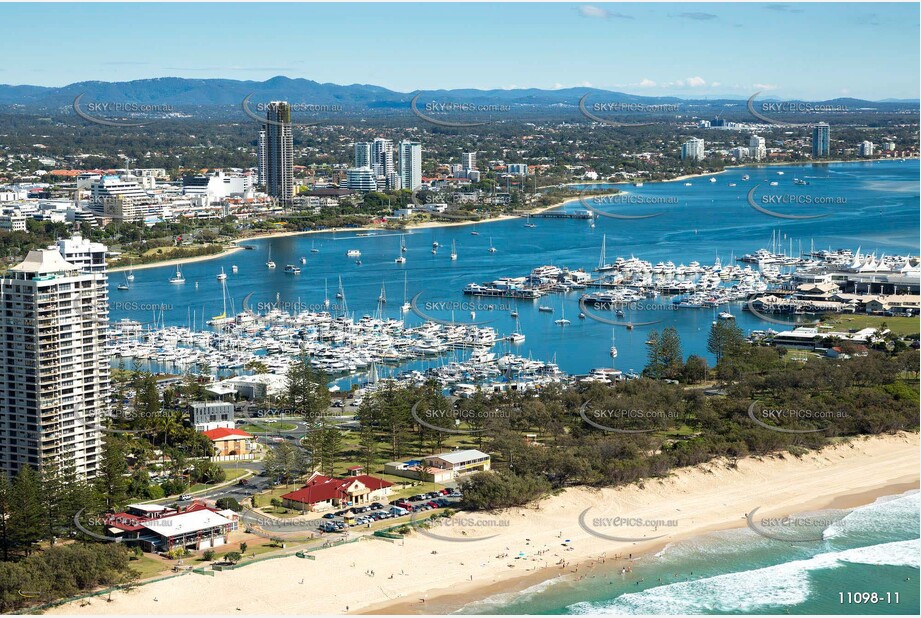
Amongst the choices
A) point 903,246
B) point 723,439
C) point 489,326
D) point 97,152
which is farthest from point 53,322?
point 97,152

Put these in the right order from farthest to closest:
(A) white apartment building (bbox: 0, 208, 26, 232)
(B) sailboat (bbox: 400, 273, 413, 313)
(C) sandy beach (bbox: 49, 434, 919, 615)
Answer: (A) white apartment building (bbox: 0, 208, 26, 232)
(B) sailboat (bbox: 400, 273, 413, 313)
(C) sandy beach (bbox: 49, 434, 919, 615)

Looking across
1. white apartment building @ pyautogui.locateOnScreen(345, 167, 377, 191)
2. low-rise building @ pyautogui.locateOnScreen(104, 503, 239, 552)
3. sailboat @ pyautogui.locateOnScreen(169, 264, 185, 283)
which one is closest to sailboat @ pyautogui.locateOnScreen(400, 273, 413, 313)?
sailboat @ pyautogui.locateOnScreen(169, 264, 185, 283)

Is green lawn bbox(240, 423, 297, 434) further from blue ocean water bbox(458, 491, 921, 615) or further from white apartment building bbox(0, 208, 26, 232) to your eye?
white apartment building bbox(0, 208, 26, 232)

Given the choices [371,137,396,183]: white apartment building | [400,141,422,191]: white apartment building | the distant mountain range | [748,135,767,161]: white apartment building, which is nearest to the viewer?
[400,141,422,191]: white apartment building

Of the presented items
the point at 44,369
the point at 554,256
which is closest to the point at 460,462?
the point at 44,369

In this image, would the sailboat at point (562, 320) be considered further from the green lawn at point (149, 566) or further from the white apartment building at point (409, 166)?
the white apartment building at point (409, 166)

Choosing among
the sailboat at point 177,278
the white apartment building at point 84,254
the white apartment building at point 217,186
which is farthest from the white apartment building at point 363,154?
the white apartment building at point 84,254
